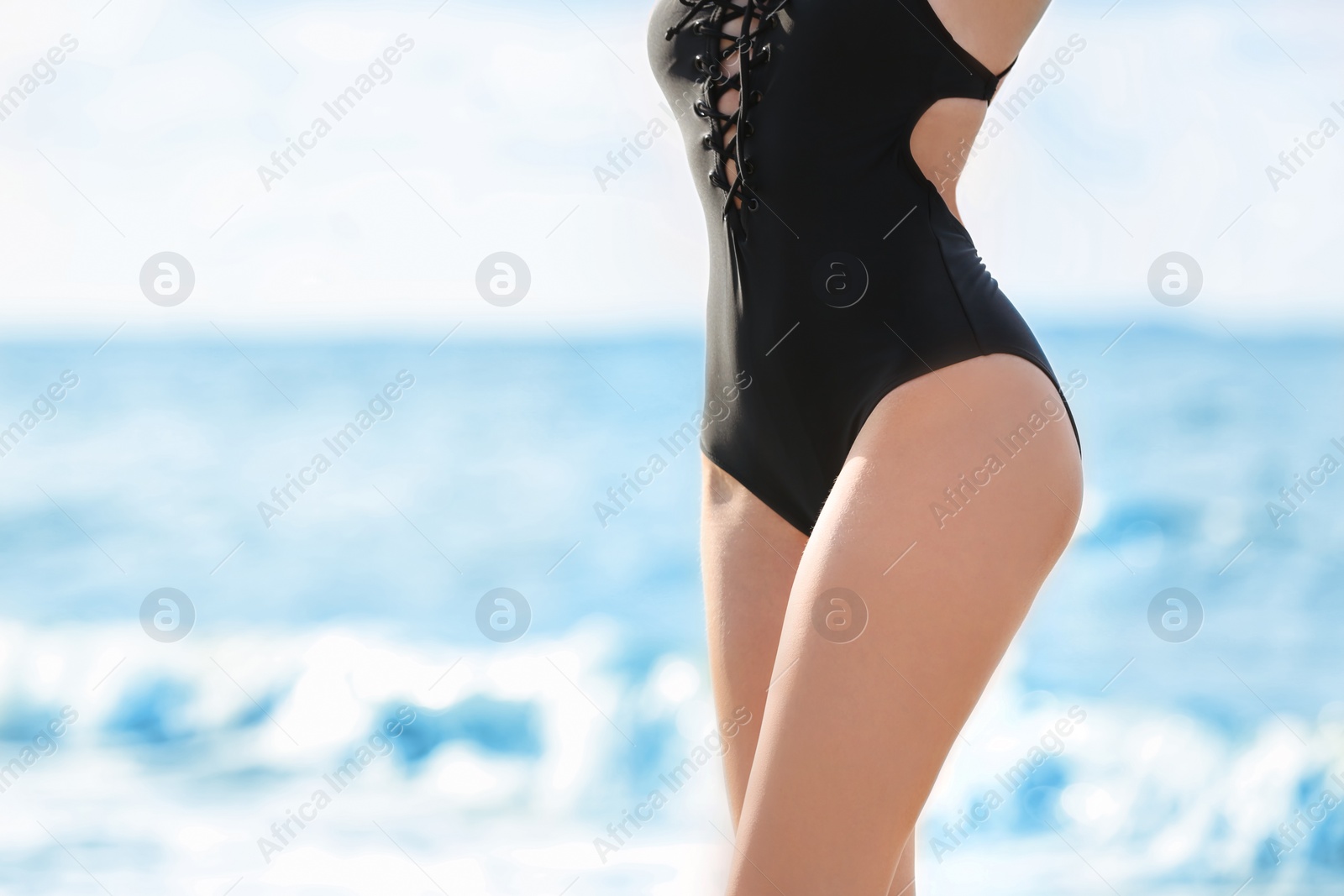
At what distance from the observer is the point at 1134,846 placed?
4445 mm

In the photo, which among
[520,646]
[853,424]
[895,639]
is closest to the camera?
[895,639]

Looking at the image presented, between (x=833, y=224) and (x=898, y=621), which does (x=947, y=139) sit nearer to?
(x=833, y=224)

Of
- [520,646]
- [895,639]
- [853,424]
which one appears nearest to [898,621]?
[895,639]

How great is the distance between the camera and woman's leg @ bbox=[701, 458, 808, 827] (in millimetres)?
1180

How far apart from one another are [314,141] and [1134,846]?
941cm

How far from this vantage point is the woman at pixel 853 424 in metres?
0.95

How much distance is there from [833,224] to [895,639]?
0.40 metres

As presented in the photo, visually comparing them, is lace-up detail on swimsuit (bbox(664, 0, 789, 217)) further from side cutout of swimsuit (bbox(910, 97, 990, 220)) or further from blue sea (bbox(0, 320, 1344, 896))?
blue sea (bbox(0, 320, 1344, 896))

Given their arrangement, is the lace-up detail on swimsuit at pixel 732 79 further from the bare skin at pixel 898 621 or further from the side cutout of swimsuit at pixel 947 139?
the bare skin at pixel 898 621

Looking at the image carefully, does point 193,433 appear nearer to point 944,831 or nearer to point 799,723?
point 944,831

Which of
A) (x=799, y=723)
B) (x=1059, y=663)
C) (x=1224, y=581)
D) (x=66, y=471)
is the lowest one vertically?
(x=1224, y=581)

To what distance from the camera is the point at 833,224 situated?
1107mm

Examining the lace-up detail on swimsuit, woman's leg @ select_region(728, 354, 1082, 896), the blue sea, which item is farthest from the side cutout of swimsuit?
the blue sea

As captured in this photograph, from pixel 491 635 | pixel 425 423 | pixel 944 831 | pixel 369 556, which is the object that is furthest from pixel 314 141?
pixel 944 831
